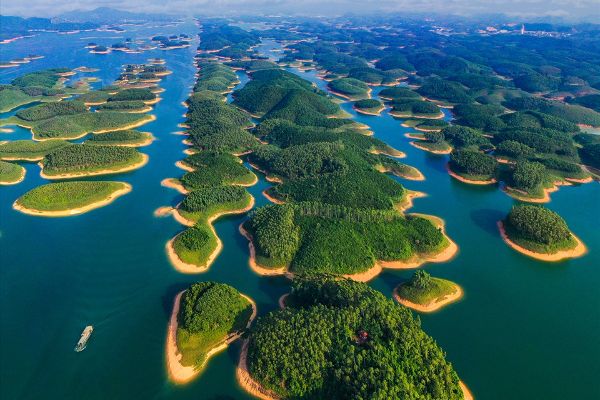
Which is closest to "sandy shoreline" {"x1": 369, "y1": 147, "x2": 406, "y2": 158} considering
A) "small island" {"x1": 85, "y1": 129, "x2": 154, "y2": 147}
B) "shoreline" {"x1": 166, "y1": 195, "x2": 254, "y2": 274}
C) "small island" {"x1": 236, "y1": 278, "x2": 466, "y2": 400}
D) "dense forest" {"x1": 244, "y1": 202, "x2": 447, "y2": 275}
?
"dense forest" {"x1": 244, "y1": 202, "x2": 447, "y2": 275}

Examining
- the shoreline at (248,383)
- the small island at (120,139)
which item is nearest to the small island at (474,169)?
the shoreline at (248,383)

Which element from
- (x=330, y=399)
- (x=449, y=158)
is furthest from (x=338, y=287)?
(x=449, y=158)

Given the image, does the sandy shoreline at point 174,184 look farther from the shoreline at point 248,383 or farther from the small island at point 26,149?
the shoreline at point 248,383

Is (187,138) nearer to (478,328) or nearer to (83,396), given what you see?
(83,396)

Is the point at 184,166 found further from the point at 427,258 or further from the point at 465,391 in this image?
the point at 465,391

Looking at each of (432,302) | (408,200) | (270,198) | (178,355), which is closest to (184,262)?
(178,355)

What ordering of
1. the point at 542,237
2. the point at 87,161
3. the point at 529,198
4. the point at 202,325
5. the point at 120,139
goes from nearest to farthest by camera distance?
the point at 202,325, the point at 542,237, the point at 529,198, the point at 87,161, the point at 120,139

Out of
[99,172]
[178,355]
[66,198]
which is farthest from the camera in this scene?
[99,172]
